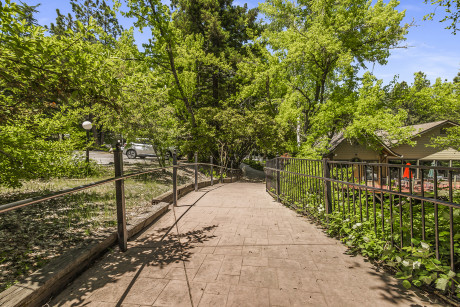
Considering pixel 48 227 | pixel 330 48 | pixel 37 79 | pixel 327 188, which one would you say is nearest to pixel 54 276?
pixel 48 227

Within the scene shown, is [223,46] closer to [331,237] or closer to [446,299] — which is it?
[331,237]

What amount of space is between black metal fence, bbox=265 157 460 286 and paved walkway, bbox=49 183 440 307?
580mm

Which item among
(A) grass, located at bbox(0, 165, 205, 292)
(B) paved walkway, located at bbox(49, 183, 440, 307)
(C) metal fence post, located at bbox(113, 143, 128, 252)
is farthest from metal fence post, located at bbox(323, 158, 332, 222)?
(A) grass, located at bbox(0, 165, 205, 292)

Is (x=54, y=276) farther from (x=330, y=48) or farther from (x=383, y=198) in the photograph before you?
(x=330, y=48)

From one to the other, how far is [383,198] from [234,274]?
3322mm

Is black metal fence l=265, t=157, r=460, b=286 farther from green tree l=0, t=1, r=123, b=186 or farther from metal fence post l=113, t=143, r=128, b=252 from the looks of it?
green tree l=0, t=1, r=123, b=186

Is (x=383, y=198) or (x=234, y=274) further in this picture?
(x=383, y=198)

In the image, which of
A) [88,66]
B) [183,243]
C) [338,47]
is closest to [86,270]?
[183,243]

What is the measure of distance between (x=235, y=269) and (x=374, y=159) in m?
24.5

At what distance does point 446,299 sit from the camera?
7.51 ft

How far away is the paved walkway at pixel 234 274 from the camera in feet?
7.75

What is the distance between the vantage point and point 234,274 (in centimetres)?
285

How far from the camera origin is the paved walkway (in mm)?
2363

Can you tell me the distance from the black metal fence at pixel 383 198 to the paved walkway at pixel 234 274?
58 cm
